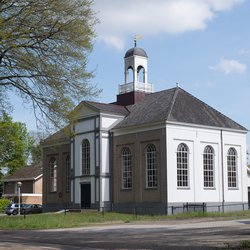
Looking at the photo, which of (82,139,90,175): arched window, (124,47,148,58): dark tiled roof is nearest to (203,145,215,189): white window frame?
(82,139,90,175): arched window

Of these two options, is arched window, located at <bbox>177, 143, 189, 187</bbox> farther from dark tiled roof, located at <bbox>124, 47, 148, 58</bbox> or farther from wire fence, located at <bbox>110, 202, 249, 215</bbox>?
dark tiled roof, located at <bbox>124, 47, 148, 58</bbox>

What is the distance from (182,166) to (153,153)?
2.67 m

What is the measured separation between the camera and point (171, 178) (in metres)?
41.6

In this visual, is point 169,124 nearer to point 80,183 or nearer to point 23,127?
point 80,183

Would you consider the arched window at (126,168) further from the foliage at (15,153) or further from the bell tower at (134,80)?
the foliage at (15,153)

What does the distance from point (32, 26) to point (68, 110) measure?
358 centimetres

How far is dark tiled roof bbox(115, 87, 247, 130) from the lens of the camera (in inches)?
1705

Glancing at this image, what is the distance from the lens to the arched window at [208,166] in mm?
44372

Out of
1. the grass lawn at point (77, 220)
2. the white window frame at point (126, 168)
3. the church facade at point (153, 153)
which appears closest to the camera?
the grass lawn at point (77, 220)

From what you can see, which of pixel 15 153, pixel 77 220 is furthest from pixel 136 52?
pixel 15 153

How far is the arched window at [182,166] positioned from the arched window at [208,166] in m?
2.19

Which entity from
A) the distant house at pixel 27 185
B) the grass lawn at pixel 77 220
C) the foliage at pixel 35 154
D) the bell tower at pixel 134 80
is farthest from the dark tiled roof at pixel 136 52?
the foliage at pixel 35 154

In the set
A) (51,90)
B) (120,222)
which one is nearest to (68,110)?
(51,90)

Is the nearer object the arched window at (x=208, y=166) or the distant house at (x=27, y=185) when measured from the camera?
the arched window at (x=208, y=166)
